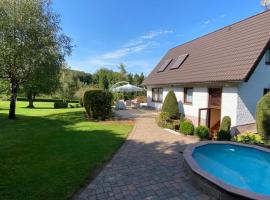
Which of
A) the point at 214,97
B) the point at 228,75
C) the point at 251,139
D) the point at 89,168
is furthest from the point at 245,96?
the point at 89,168

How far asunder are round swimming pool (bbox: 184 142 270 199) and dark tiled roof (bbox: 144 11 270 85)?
14.0 ft

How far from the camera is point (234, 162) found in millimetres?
8938

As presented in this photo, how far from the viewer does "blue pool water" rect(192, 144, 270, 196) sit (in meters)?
7.35

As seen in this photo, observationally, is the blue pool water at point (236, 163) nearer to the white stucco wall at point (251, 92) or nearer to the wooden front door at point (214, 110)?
the white stucco wall at point (251, 92)

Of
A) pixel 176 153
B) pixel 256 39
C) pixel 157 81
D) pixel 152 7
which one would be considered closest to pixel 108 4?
pixel 152 7

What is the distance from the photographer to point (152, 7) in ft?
65.4

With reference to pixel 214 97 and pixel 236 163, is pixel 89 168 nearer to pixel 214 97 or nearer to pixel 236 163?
pixel 236 163

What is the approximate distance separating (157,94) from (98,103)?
28.7 ft

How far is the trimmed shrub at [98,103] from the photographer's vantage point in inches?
676

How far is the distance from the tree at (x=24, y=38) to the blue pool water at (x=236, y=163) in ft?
41.7

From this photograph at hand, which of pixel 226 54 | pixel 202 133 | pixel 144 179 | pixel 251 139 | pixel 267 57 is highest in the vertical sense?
pixel 226 54

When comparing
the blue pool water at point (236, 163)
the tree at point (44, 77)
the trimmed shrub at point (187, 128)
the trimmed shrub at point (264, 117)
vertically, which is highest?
the tree at point (44, 77)

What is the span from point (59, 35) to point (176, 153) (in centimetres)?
1383

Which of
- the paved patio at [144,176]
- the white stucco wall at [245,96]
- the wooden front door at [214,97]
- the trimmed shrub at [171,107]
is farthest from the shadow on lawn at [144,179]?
the trimmed shrub at [171,107]
